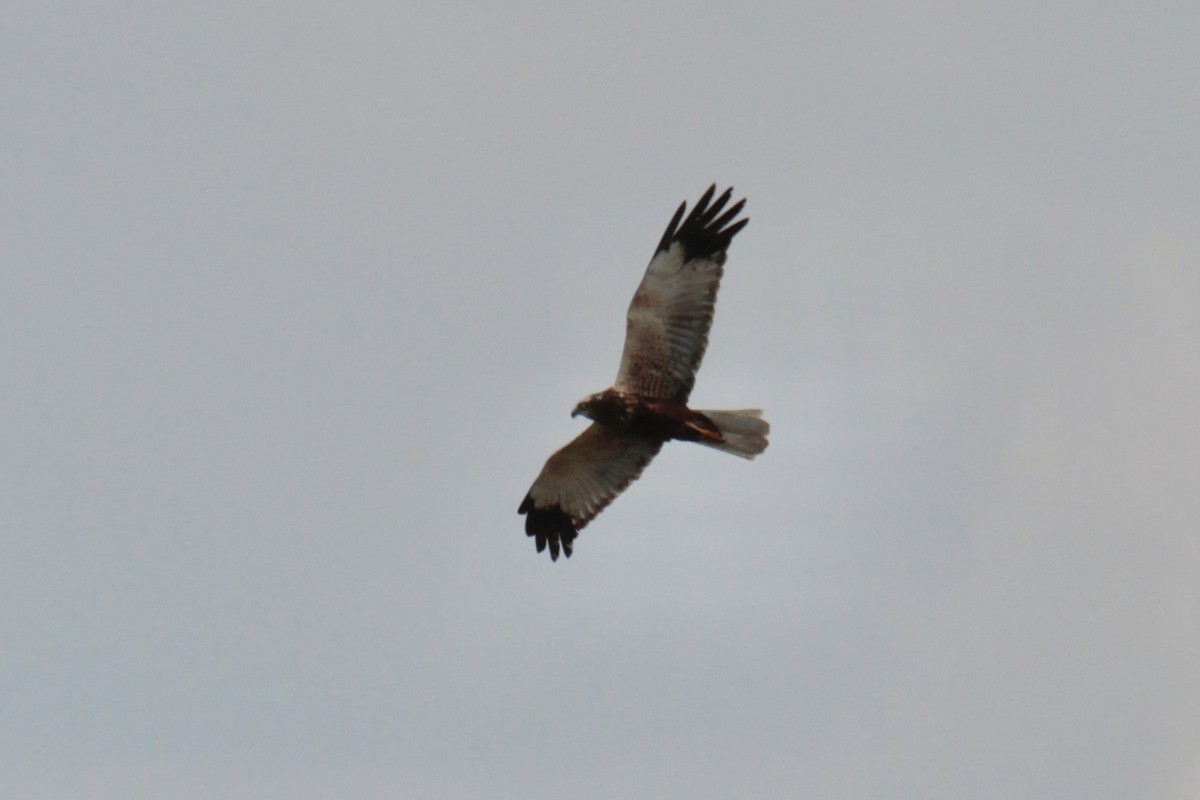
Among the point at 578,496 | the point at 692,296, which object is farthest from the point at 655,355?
the point at 578,496

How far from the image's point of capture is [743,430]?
2289cm

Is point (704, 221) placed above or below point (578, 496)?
above

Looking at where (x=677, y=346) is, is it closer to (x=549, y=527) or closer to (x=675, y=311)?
(x=675, y=311)

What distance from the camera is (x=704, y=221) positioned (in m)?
23.3

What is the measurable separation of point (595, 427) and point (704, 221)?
275cm

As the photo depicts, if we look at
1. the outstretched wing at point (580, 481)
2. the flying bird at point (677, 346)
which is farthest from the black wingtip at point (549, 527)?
the flying bird at point (677, 346)

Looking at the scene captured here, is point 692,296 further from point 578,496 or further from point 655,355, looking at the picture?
point 578,496

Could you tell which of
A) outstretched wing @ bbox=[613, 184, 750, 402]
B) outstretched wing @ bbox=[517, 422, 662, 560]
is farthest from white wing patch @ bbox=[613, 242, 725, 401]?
outstretched wing @ bbox=[517, 422, 662, 560]

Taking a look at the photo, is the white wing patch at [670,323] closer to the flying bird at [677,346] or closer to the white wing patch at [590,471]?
the flying bird at [677,346]

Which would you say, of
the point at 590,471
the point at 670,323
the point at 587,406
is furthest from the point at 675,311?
the point at 590,471

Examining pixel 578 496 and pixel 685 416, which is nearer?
pixel 685 416

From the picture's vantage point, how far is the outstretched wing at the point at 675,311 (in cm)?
2314

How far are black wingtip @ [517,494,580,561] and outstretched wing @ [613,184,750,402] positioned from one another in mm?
2305

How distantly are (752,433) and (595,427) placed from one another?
1961 millimetres
